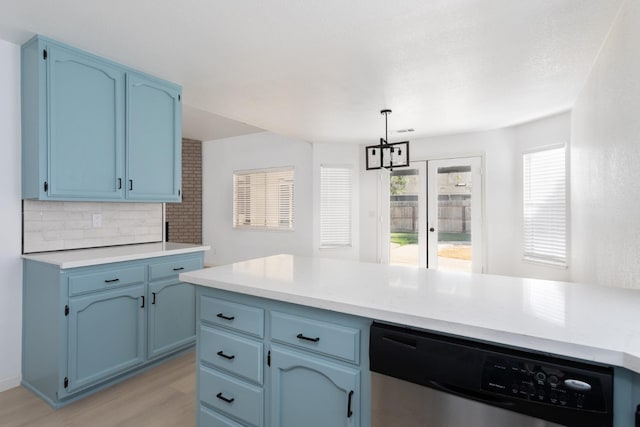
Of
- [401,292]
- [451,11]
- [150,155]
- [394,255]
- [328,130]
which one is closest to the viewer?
[401,292]

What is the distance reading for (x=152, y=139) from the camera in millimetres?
2891

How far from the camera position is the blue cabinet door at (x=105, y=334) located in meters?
2.18

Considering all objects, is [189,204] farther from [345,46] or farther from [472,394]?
[472,394]

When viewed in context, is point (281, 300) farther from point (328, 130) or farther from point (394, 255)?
point (394, 255)

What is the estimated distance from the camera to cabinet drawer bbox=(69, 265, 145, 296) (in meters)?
2.16

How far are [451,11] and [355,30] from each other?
0.59m

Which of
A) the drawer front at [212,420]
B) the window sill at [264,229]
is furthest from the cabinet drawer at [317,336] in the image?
the window sill at [264,229]

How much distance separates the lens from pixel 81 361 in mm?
2205

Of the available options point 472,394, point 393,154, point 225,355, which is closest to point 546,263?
point 393,154

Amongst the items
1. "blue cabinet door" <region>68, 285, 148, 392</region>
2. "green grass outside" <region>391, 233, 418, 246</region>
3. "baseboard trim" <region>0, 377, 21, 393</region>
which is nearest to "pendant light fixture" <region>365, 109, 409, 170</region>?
"green grass outside" <region>391, 233, 418, 246</region>

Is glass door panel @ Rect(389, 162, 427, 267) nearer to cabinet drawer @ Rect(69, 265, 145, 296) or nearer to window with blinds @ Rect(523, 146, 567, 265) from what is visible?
window with blinds @ Rect(523, 146, 567, 265)

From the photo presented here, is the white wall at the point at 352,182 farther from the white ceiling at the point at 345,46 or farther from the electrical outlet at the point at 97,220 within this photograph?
the electrical outlet at the point at 97,220

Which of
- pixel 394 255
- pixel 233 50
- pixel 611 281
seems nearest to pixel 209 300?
pixel 233 50

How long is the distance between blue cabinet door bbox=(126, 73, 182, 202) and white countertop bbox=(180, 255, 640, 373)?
150cm
